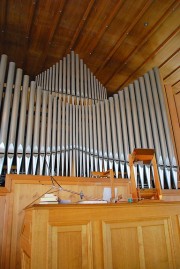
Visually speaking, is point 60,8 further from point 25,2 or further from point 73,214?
point 73,214

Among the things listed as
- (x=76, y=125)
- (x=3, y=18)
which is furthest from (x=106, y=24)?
(x=76, y=125)

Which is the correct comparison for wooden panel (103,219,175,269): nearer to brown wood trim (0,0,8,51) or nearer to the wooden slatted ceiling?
the wooden slatted ceiling

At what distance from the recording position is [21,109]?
455cm

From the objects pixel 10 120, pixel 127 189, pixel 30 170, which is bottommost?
pixel 127 189

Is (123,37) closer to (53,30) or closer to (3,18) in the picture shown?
(53,30)

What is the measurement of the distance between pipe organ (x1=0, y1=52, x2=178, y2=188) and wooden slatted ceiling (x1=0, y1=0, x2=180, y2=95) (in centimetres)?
48

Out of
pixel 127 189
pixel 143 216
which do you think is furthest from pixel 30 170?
pixel 143 216

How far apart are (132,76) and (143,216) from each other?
481 centimetres

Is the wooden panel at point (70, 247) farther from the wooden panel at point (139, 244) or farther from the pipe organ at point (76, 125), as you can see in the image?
the pipe organ at point (76, 125)

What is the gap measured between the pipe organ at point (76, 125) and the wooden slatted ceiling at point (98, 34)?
476mm

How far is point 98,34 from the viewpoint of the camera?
18.4 ft

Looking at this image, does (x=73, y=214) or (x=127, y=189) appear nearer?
(x=73, y=214)

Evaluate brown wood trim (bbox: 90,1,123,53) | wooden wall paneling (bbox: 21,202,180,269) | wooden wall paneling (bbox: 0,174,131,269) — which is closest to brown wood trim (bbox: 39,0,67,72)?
brown wood trim (bbox: 90,1,123,53)

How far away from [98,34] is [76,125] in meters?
2.31
